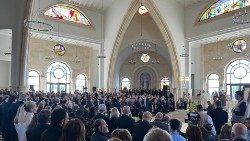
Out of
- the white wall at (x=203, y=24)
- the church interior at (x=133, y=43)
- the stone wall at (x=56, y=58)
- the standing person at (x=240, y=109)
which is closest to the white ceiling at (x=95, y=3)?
the church interior at (x=133, y=43)

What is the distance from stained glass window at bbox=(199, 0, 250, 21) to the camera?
23.7 metres

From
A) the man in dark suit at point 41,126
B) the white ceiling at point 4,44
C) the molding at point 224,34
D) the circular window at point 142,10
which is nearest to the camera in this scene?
the man in dark suit at point 41,126

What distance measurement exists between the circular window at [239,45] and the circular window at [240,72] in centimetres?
166

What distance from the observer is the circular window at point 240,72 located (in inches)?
1077

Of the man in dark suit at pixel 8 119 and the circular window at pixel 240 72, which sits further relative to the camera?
the circular window at pixel 240 72

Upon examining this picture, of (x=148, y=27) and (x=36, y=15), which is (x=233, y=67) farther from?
(x=36, y=15)

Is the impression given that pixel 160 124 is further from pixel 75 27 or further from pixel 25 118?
pixel 75 27

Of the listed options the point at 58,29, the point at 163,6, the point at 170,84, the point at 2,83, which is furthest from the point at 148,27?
the point at 2,83

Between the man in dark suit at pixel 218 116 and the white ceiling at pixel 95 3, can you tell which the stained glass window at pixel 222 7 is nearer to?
the white ceiling at pixel 95 3

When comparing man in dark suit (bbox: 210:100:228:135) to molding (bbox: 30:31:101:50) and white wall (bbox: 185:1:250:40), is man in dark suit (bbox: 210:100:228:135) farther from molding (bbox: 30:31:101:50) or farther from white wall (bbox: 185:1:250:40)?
molding (bbox: 30:31:101:50)

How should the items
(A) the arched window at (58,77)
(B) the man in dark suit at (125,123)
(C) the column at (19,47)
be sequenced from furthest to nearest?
1. (A) the arched window at (58,77)
2. (C) the column at (19,47)
3. (B) the man in dark suit at (125,123)

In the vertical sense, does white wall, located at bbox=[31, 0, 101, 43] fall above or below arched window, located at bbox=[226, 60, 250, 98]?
above

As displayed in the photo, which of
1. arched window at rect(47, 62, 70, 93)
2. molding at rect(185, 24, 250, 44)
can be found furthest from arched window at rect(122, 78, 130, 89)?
molding at rect(185, 24, 250, 44)

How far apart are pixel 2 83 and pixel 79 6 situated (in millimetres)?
9435
